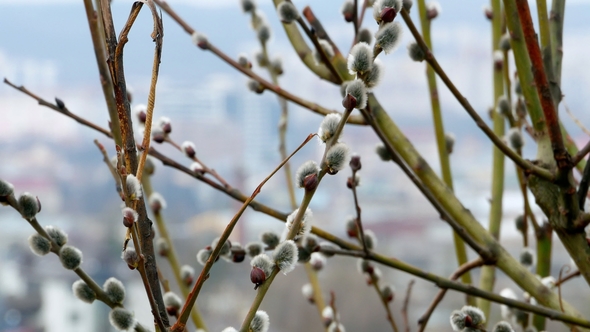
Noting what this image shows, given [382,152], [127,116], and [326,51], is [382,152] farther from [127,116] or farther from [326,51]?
[127,116]

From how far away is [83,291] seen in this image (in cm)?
47

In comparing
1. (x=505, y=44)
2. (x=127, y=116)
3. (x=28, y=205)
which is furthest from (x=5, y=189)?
(x=505, y=44)

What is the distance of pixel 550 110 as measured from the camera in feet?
1.67

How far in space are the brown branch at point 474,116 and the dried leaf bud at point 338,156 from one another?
0.17 metres

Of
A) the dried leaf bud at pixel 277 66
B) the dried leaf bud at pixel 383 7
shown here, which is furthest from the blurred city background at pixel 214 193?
the dried leaf bud at pixel 383 7

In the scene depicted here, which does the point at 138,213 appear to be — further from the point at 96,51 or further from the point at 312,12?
the point at 312,12

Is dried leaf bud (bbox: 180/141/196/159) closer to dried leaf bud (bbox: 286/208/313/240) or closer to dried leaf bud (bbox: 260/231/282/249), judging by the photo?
dried leaf bud (bbox: 260/231/282/249)

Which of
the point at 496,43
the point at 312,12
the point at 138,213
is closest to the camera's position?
the point at 138,213

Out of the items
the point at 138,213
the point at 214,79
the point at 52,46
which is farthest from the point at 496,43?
the point at 52,46

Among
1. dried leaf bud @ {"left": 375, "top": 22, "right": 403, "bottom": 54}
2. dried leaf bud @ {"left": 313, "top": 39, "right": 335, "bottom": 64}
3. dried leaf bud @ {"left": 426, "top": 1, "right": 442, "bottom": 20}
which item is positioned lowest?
dried leaf bud @ {"left": 375, "top": 22, "right": 403, "bottom": 54}

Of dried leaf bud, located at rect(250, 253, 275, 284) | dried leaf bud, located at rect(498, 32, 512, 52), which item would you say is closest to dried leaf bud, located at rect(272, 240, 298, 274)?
dried leaf bud, located at rect(250, 253, 275, 284)

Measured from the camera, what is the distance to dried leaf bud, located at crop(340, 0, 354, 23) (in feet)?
2.08

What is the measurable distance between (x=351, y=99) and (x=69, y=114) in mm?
292

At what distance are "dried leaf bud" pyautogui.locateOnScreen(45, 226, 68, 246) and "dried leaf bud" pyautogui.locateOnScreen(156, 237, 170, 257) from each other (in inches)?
9.6
